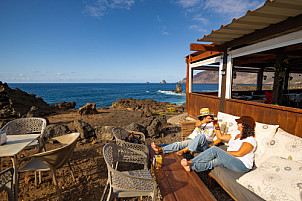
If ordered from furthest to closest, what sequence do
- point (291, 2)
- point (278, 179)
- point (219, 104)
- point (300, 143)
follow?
point (219, 104) → point (291, 2) → point (300, 143) → point (278, 179)

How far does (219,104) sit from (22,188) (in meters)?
5.45

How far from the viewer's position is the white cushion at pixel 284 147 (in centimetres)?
205

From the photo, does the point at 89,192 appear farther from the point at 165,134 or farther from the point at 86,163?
the point at 165,134

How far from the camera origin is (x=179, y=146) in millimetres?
2969

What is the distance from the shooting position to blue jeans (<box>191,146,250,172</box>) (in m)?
2.21

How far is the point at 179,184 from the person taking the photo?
190 cm

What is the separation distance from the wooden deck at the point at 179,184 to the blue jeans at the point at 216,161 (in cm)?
24

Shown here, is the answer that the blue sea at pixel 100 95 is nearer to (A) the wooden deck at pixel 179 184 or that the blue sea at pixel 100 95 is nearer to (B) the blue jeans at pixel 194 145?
(B) the blue jeans at pixel 194 145

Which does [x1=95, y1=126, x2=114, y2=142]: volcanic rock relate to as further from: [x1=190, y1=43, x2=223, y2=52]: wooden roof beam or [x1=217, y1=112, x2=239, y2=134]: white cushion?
[x1=190, y1=43, x2=223, y2=52]: wooden roof beam

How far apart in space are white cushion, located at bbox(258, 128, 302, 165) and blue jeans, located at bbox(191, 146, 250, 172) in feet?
1.57

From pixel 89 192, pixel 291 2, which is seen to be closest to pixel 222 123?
pixel 291 2

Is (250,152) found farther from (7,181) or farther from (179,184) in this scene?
(7,181)

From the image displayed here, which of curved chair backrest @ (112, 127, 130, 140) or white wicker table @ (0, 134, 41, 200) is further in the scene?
curved chair backrest @ (112, 127, 130, 140)

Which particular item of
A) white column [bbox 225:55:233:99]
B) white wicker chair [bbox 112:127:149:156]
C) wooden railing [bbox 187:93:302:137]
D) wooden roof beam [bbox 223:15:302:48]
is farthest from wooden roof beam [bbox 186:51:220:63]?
white wicker chair [bbox 112:127:149:156]
